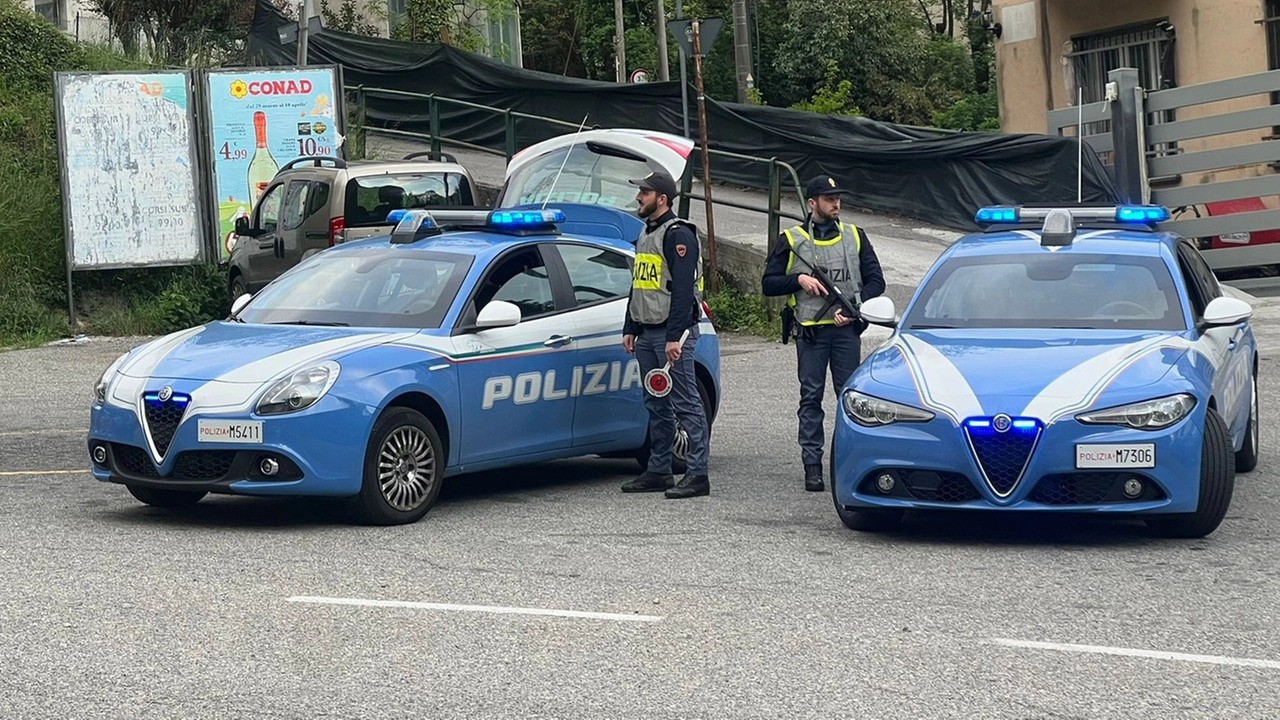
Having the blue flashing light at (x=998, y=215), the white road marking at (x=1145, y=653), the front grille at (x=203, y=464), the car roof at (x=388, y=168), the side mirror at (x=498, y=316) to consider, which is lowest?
the white road marking at (x=1145, y=653)

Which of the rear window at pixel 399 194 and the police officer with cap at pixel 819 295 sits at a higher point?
→ the rear window at pixel 399 194

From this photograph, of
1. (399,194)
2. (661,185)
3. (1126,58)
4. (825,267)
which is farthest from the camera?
(1126,58)

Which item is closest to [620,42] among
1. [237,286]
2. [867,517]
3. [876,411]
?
[237,286]

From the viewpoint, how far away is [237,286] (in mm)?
19688

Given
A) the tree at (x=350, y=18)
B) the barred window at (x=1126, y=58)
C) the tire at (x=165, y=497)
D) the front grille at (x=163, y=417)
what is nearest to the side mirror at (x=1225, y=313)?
the front grille at (x=163, y=417)

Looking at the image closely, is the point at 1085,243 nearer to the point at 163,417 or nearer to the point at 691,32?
the point at 163,417

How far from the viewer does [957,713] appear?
5.45 meters

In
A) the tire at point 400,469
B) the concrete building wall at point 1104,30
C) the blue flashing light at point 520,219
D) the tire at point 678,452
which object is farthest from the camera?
the concrete building wall at point 1104,30

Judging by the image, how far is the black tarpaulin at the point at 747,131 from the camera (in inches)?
903

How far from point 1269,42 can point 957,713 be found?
19.8 m

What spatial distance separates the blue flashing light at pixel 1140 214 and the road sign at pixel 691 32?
9.87 m

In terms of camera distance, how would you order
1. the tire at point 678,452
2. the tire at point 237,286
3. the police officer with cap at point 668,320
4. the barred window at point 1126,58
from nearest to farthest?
1. the police officer with cap at point 668,320
2. the tire at point 678,452
3. the tire at point 237,286
4. the barred window at point 1126,58

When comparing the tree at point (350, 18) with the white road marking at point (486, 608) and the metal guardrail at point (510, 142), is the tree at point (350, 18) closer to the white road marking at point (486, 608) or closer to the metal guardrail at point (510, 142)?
the metal guardrail at point (510, 142)

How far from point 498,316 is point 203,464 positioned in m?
1.69
